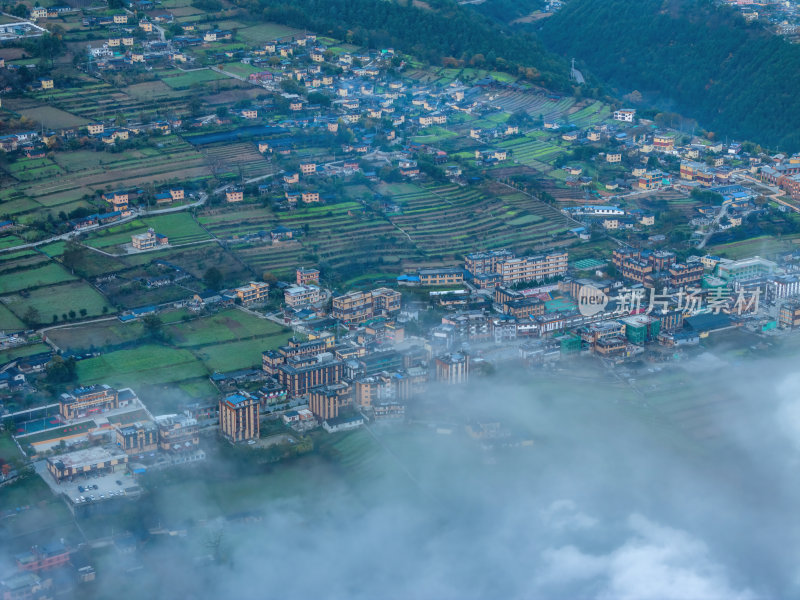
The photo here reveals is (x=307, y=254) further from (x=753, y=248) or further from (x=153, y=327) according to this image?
(x=753, y=248)

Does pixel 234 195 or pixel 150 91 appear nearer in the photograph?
pixel 234 195

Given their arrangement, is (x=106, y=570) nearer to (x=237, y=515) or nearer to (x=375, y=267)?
(x=237, y=515)

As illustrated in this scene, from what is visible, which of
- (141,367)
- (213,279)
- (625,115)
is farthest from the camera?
(625,115)

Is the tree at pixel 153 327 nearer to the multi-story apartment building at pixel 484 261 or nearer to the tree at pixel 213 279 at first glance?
the tree at pixel 213 279

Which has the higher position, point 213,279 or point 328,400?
point 213,279

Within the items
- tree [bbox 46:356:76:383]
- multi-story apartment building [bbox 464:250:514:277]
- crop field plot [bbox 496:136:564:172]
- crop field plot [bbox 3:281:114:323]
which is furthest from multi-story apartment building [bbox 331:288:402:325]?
crop field plot [bbox 496:136:564:172]

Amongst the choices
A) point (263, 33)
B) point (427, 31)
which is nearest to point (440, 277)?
point (263, 33)

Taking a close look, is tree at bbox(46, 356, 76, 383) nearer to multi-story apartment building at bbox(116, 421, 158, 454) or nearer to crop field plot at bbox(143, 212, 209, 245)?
multi-story apartment building at bbox(116, 421, 158, 454)
